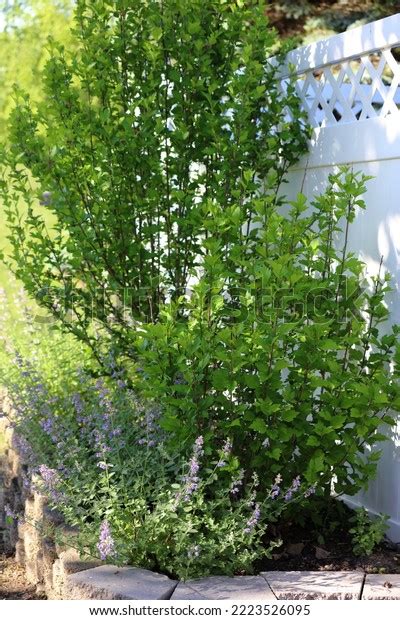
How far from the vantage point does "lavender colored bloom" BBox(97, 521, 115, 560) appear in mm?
3193

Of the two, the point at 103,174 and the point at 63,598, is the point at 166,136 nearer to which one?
the point at 103,174

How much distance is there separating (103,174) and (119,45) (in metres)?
0.70

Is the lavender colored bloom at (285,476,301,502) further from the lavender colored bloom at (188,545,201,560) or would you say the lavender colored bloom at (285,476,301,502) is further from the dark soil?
the lavender colored bloom at (188,545,201,560)

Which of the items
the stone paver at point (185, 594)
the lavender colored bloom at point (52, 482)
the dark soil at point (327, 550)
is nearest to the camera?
the stone paver at point (185, 594)

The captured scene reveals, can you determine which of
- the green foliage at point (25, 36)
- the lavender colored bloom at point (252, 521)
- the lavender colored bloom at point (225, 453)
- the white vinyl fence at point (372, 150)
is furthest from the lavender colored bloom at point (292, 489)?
the green foliage at point (25, 36)

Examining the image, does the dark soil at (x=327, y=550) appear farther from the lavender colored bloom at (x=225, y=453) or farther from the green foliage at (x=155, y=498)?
the lavender colored bloom at (x=225, y=453)

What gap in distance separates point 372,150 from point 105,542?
210 centimetres

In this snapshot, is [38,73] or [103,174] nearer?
[103,174]

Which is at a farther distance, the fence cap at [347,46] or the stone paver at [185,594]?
the fence cap at [347,46]

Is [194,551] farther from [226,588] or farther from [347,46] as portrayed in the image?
[347,46]

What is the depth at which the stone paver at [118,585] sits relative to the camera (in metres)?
→ 3.16

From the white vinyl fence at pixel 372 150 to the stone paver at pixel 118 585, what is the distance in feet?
4.02

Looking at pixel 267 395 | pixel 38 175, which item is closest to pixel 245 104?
pixel 38 175

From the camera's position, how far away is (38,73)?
10773mm
